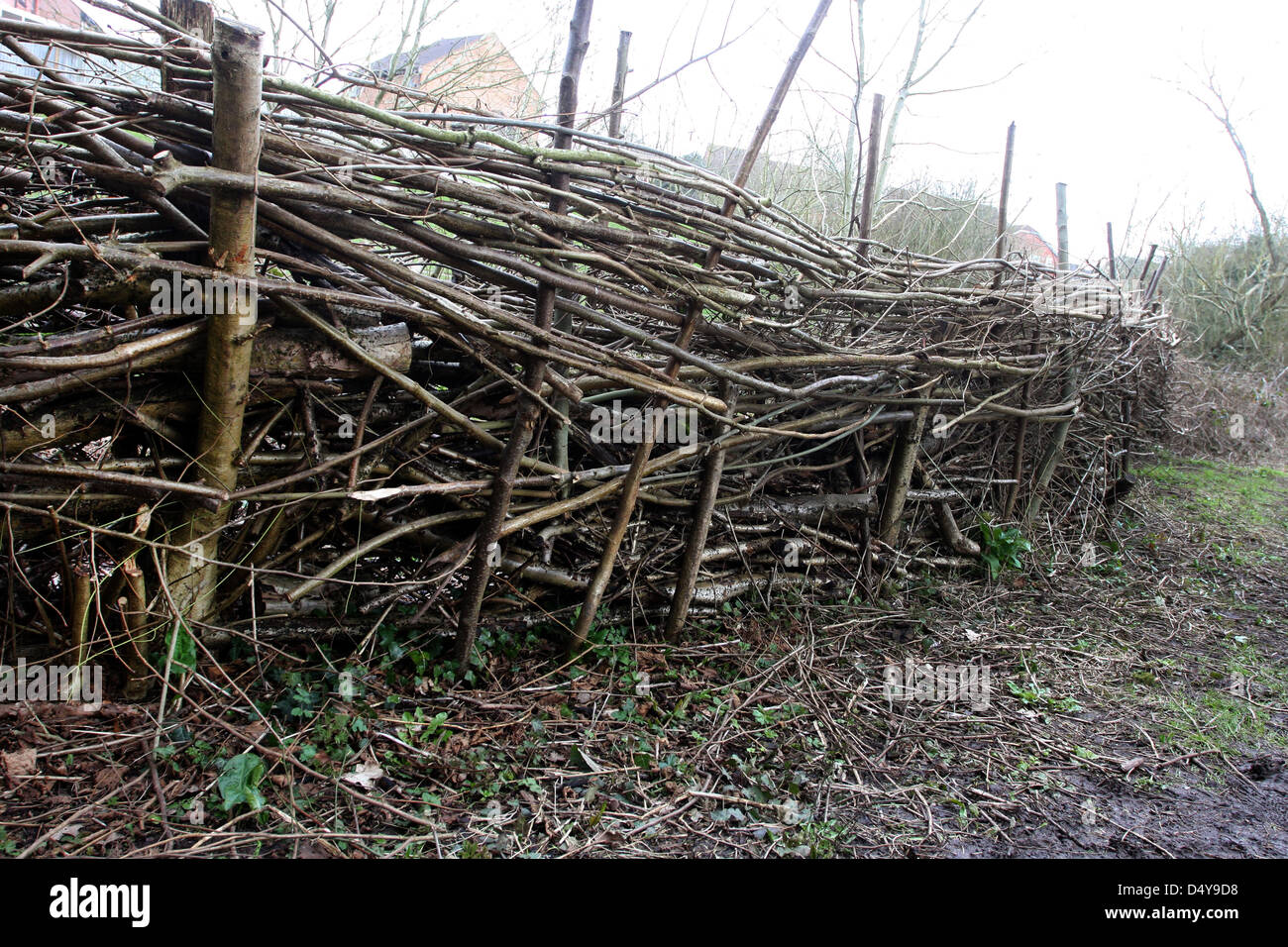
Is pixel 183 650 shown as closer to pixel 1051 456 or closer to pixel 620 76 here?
pixel 620 76

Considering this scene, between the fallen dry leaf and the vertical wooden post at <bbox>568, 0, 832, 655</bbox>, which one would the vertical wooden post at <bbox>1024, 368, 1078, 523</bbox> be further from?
the fallen dry leaf

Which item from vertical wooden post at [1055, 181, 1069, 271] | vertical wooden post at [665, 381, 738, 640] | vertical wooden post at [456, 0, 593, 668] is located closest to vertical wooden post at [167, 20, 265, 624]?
vertical wooden post at [456, 0, 593, 668]

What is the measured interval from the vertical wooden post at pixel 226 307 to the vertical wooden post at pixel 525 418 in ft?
2.79

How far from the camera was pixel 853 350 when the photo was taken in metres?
3.69

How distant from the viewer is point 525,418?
8.87 ft

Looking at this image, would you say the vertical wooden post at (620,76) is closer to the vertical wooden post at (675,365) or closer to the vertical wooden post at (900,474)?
the vertical wooden post at (675,365)

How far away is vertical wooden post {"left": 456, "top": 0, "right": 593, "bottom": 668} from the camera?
2637 millimetres

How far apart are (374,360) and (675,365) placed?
3.78 ft

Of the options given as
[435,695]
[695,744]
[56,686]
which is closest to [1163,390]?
[695,744]

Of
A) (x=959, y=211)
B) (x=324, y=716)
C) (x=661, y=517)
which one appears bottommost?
(x=324, y=716)

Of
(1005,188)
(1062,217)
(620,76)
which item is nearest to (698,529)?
(620,76)

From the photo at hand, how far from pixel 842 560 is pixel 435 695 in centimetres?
243

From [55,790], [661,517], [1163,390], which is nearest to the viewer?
[55,790]
